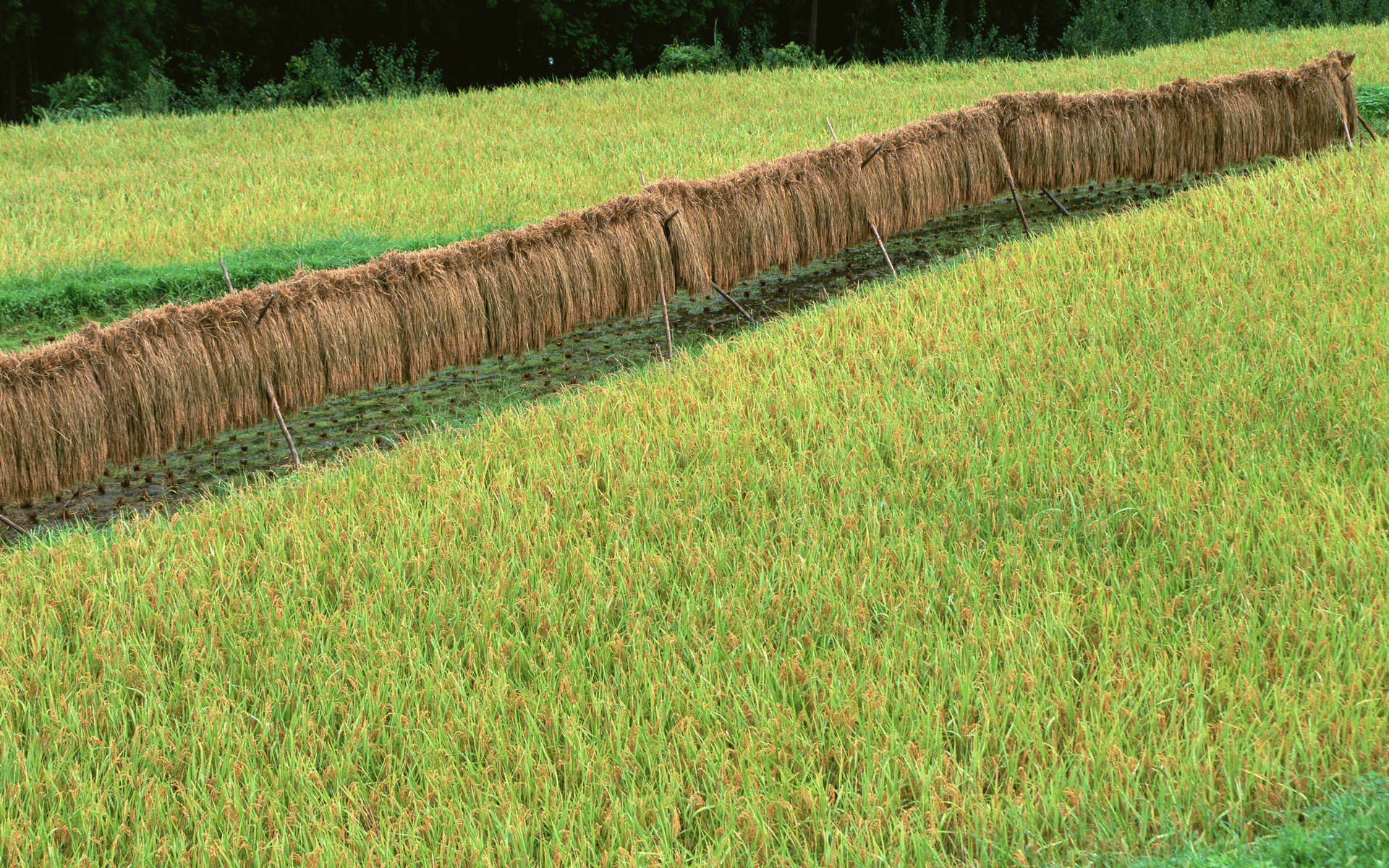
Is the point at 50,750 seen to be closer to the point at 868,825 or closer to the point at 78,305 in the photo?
the point at 868,825

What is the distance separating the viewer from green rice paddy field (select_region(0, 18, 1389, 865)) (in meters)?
2.61

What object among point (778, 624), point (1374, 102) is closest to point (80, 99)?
point (1374, 102)

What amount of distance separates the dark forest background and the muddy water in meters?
10.1

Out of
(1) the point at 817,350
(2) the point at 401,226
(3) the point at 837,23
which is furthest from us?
(3) the point at 837,23

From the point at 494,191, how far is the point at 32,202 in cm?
390

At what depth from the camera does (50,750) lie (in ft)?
9.96

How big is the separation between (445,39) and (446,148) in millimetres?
13386

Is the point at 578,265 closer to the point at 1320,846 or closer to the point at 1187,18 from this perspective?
the point at 1320,846

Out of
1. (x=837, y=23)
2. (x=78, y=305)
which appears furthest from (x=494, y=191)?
(x=837, y=23)

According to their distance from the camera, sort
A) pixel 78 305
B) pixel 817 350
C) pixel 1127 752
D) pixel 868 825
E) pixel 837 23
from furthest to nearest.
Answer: pixel 837 23 < pixel 78 305 < pixel 817 350 < pixel 1127 752 < pixel 868 825

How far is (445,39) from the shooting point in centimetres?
2322

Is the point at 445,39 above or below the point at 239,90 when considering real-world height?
above

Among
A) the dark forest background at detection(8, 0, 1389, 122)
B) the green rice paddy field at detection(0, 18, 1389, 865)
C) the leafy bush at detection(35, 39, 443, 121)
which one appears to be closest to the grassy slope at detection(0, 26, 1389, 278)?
the leafy bush at detection(35, 39, 443, 121)

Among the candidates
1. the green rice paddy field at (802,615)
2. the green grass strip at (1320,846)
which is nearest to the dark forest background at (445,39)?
the green rice paddy field at (802,615)
